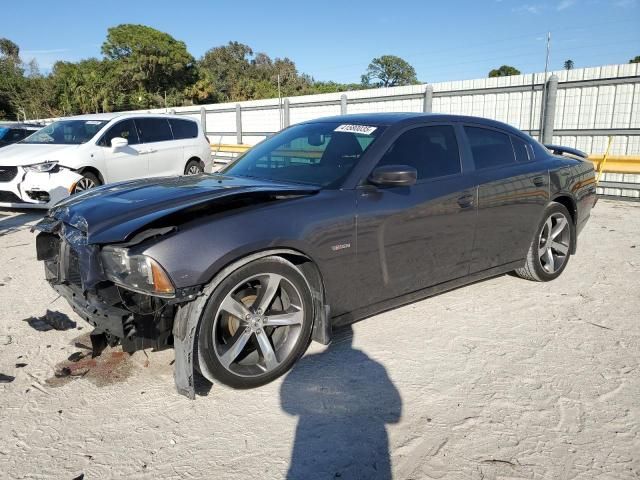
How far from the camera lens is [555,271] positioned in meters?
4.96

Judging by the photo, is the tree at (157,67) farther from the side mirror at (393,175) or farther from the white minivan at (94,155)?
the side mirror at (393,175)

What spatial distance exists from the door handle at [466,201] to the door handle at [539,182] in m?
0.99

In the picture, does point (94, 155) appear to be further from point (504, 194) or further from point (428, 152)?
point (504, 194)

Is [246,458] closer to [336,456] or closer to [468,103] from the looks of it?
[336,456]

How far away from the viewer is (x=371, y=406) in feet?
9.14

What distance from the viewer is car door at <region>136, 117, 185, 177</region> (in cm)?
973

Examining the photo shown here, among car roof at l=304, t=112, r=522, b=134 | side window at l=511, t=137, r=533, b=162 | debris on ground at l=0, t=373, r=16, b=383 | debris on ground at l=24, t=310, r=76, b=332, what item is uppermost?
car roof at l=304, t=112, r=522, b=134

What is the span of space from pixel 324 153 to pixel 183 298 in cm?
169

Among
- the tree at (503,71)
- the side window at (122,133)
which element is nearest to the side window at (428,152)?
the side window at (122,133)

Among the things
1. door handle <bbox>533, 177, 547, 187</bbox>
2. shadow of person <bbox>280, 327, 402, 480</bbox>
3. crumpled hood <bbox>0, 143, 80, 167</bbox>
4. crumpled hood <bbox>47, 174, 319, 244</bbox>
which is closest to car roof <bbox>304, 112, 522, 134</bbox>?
door handle <bbox>533, 177, 547, 187</bbox>

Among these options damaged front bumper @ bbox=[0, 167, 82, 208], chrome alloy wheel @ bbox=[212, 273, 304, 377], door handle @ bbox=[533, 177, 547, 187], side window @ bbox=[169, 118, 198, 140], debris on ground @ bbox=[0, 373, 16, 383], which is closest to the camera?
chrome alloy wheel @ bbox=[212, 273, 304, 377]

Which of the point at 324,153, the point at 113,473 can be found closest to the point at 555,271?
the point at 324,153

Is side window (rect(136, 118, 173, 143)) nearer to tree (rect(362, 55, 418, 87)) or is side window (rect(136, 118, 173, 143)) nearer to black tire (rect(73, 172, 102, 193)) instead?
black tire (rect(73, 172, 102, 193))

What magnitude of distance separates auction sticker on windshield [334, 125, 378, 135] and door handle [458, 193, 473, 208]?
2.84ft
